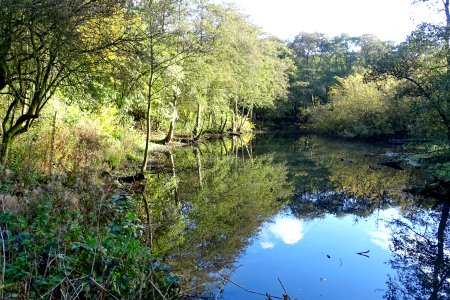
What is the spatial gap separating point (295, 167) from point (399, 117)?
22.4 metres

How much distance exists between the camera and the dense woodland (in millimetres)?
4430

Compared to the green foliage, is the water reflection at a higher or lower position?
lower

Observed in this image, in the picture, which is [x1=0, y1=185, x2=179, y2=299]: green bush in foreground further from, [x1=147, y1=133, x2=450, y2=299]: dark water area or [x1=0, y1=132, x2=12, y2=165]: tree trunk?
[x1=0, y1=132, x2=12, y2=165]: tree trunk

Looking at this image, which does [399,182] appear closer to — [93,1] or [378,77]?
[378,77]

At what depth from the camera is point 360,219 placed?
12.0 meters

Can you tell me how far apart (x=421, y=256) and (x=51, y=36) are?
10279 millimetres

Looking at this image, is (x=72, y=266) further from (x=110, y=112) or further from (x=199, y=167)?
(x=199, y=167)

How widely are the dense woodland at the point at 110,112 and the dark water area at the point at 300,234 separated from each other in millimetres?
851

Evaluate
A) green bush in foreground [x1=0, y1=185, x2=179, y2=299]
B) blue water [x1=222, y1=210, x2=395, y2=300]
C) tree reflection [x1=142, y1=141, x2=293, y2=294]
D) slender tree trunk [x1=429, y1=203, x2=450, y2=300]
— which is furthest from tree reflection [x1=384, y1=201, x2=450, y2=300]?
green bush in foreground [x1=0, y1=185, x2=179, y2=299]

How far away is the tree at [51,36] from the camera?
8.17m

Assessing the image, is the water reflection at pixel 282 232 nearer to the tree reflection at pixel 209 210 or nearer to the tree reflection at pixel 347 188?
the tree reflection at pixel 209 210

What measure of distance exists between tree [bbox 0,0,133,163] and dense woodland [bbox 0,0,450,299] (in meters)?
0.03

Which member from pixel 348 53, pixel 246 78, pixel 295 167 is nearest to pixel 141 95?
pixel 295 167

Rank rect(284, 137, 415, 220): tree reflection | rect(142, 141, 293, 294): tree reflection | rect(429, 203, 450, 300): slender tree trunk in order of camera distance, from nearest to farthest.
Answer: rect(429, 203, 450, 300): slender tree trunk
rect(142, 141, 293, 294): tree reflection
rect(284, 137, 415, 220): tree reflection
